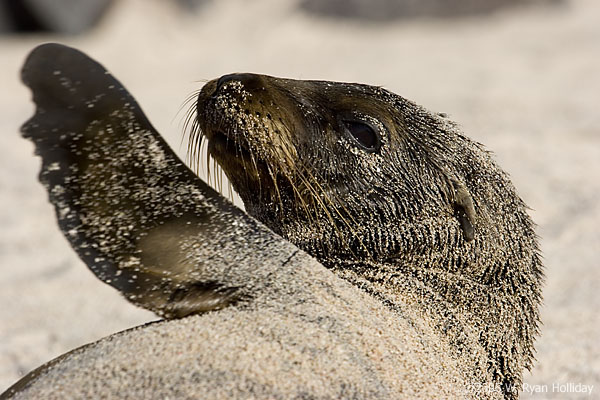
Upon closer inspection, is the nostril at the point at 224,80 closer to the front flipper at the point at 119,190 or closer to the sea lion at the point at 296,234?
the sea lion at the point at 296,234

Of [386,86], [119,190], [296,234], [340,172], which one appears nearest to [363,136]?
[340,172]

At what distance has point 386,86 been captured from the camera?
6.61 metres

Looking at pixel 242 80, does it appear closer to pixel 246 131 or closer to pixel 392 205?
pixel 246 131

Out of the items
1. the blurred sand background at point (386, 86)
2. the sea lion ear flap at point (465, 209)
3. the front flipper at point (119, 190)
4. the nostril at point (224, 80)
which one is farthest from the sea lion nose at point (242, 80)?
the blurred sand background at point (386, 86)

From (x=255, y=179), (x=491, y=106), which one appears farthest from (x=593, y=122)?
(x=255, y=179)

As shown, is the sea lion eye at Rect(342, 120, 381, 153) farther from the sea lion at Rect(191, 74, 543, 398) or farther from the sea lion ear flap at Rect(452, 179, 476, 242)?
the sea lion ear flap at Rect(452, 179, 476, 242)

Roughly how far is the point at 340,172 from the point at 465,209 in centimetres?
37

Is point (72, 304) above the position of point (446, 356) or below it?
below

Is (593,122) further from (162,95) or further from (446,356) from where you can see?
(446,356)

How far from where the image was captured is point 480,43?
322 inches

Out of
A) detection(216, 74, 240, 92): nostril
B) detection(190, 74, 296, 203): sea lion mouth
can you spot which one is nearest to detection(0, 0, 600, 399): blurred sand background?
detection(190, 74, 296, 203): sea lion mouth

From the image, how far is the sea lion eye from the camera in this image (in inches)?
85.7

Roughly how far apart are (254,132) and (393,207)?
46cm

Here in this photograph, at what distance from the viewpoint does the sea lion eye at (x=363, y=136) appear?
2.18 metres
